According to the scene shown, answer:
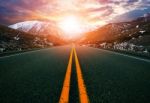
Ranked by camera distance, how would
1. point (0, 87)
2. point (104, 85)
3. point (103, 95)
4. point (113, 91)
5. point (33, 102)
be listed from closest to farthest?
1. point (33, 102)
2. point (103, 95)
3. point (113, 91)
4. point (0, 87)
5. point (104, 85)

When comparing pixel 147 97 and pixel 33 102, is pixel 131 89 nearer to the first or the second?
pixel 147 97

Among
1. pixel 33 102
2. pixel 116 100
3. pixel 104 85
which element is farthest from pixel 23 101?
pixel 104 85

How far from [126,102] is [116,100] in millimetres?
198

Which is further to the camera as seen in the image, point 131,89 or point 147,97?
point 131,89

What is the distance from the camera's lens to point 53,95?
4.03 metres

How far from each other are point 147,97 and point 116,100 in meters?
0.64

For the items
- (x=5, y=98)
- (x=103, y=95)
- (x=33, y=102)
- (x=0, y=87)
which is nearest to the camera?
(x=33, y=102)

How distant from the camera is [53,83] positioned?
5199 millimetres

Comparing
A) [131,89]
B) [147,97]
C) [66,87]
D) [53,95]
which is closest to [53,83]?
[66,87]

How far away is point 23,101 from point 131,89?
2364 mm

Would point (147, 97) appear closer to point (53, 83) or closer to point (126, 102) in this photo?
point (126, 102)

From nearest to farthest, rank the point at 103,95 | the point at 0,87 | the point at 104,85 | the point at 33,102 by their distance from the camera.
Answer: the point at 33,102, the point at 103,95, the point at 0,87, the point at 104,85

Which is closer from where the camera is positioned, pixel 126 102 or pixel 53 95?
pixel 126 102

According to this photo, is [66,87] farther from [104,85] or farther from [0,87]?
[0,87]
